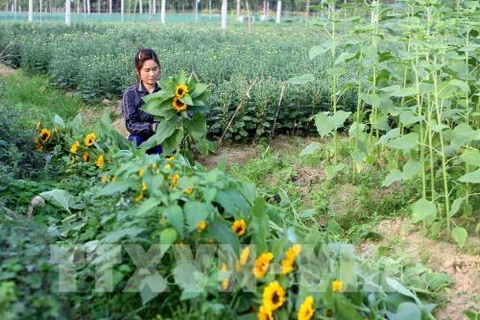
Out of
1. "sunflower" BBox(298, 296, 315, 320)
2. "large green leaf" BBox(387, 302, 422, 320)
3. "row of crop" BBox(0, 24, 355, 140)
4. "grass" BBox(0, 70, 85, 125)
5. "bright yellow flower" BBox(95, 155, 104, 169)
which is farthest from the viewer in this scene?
"grass" BBox(0, 70, 85, 125)

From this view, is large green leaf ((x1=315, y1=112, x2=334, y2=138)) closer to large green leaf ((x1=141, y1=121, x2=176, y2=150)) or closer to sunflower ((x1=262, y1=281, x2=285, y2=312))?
large green leaf ((x1=141, y1=121, x2=176, y2=150))

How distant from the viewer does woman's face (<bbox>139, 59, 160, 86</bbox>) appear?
4.77 metres

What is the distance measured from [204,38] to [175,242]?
11.0m

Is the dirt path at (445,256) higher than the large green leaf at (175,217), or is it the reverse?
the large green leaf at (175,217)

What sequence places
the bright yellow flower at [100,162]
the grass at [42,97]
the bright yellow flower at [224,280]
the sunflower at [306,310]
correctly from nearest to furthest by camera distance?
the sunflower at [306,310] → the bright yellow flower at [224,280] → the bright yellow flower at [100,162] → the grass at [42,97]

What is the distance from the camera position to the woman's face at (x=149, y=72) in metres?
4.77

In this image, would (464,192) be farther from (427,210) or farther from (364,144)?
(364,144)

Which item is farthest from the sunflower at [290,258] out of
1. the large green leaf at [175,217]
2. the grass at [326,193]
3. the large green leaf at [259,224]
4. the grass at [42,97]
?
the grass at [42,97]

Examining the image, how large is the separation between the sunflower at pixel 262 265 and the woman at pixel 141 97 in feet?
7.90

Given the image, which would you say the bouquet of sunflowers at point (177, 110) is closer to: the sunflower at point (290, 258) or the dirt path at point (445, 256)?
the dirt path at point (445, 256)

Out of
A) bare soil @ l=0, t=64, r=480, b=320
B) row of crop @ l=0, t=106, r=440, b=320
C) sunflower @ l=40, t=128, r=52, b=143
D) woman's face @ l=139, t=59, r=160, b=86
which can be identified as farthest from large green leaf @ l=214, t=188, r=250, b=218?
woman's face @ l=139, t=59, r=160, b=86

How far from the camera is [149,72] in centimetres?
479

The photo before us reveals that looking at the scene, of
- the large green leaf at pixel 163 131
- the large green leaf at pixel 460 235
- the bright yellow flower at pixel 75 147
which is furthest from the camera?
the large green leaf at pixel 163 131

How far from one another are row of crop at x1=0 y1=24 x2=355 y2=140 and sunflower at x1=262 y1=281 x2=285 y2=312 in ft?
10.8
